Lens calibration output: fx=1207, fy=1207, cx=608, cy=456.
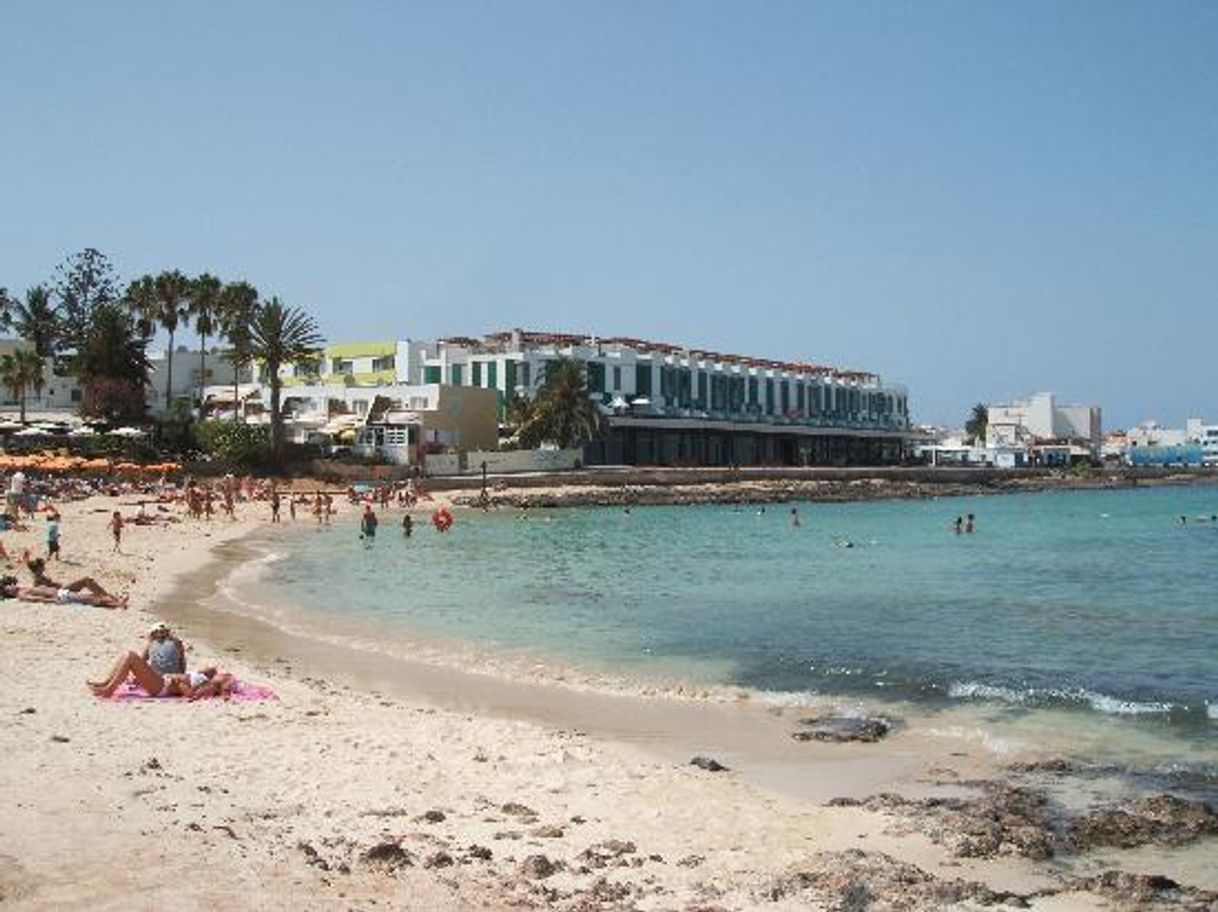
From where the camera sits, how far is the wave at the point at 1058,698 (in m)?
14.2

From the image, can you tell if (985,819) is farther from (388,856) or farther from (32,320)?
(32,320)

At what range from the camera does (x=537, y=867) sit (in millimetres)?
7359

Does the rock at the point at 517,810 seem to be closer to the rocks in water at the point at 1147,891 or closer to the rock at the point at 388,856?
the rock at the point at 388,856

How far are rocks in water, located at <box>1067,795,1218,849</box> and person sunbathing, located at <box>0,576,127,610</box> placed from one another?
628 inches

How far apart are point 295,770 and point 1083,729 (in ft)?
27.8

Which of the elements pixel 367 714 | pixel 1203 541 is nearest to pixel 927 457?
pixel 1203 541

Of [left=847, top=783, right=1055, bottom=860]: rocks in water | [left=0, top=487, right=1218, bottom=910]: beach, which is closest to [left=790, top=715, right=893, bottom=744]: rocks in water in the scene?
[left=0, top=487, right=1218, bottom=910]: beach

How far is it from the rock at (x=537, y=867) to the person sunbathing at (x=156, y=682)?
19.3ft

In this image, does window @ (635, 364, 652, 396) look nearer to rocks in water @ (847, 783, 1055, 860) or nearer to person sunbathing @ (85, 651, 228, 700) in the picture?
person sunbathing @ (85, 651, 228, 700)

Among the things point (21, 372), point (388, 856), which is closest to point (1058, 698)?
point (388, 856)

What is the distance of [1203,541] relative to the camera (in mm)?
52219

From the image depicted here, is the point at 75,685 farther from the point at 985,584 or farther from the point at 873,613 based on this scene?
the point at 985,584

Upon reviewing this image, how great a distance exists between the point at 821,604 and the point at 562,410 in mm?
55077

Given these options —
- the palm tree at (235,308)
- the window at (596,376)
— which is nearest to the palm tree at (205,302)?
the palm tree at (235,308)
